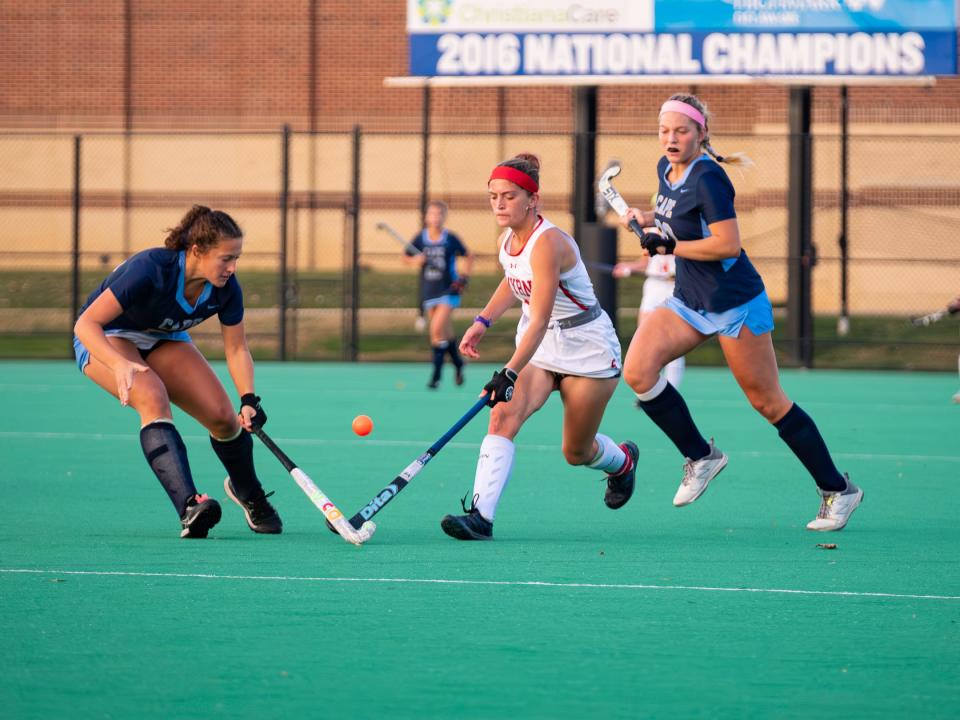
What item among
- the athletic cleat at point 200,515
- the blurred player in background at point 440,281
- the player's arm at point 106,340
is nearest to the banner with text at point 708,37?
the blurred player in background at point 440,281

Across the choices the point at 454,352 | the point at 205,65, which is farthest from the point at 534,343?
the point at 205,65

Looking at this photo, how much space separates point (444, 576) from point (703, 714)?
201 cm

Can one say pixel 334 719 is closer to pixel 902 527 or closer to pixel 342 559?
pixel 342 559

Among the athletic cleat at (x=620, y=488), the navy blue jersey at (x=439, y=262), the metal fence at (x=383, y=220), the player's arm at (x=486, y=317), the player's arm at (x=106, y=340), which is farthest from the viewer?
the metal fence at (x=383, y=220)

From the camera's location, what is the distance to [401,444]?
11.1 metres

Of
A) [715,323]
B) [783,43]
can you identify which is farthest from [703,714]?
[783,43]

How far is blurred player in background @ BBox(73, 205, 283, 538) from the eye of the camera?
664 centimetres

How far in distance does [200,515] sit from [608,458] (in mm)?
2001

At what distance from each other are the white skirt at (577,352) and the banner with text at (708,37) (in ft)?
41.2

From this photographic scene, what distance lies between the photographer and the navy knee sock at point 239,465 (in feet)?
23.4

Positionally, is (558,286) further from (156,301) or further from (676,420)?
(156,301)

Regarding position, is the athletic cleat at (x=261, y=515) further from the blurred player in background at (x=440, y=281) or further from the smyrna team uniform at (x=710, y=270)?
the blurred player in background at (x=440, y=281)

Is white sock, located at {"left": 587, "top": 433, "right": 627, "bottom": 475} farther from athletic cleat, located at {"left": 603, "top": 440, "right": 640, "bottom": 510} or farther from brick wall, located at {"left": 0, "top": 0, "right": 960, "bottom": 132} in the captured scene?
brick wall, located at {"left": 0, "top": 0, "right": 960, "bottom": 132}

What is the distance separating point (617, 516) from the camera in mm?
7844
